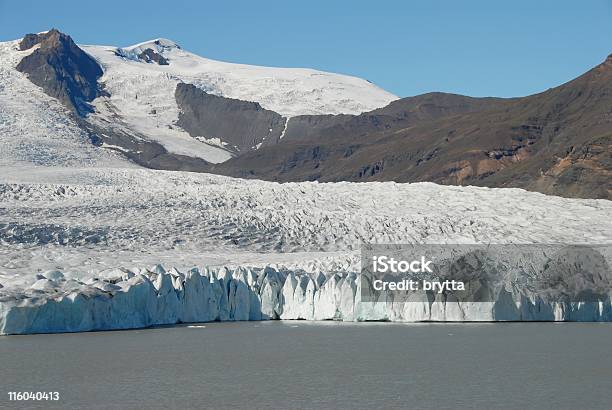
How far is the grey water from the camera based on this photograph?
2044 centimetres

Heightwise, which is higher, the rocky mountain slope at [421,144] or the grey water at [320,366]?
the rocky mountain slope at [421,144]

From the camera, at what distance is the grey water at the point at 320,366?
2044cm

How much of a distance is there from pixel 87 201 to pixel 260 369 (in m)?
27.9

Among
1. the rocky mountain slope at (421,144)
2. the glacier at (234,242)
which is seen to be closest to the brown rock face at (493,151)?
the rocky mountain slope at (421,144)

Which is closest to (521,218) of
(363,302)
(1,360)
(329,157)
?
(363,302)

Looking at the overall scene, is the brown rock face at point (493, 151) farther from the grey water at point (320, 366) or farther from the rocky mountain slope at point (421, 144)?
the grey water at point (320, 366)

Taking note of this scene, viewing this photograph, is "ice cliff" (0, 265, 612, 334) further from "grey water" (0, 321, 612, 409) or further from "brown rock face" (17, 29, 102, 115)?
"brown rock face" (17, 29, 102, 115)

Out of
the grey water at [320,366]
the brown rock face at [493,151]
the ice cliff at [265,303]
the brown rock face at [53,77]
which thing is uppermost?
the brown rock face at [53,77]

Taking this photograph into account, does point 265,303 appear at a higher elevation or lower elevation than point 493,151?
lower

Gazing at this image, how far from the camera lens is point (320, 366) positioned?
25094 mm

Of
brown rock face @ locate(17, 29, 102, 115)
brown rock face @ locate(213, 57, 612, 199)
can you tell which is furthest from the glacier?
brown rock face @ locate(17, 29, 102, 115)

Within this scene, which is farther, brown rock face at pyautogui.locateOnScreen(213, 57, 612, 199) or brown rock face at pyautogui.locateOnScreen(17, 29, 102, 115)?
brown rock face at pyautogui.locateOnScreen(17, 29, 102, 115)

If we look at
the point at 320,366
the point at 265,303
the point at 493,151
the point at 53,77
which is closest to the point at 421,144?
the point at 493,151

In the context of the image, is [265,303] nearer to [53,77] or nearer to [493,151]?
[493,151]
